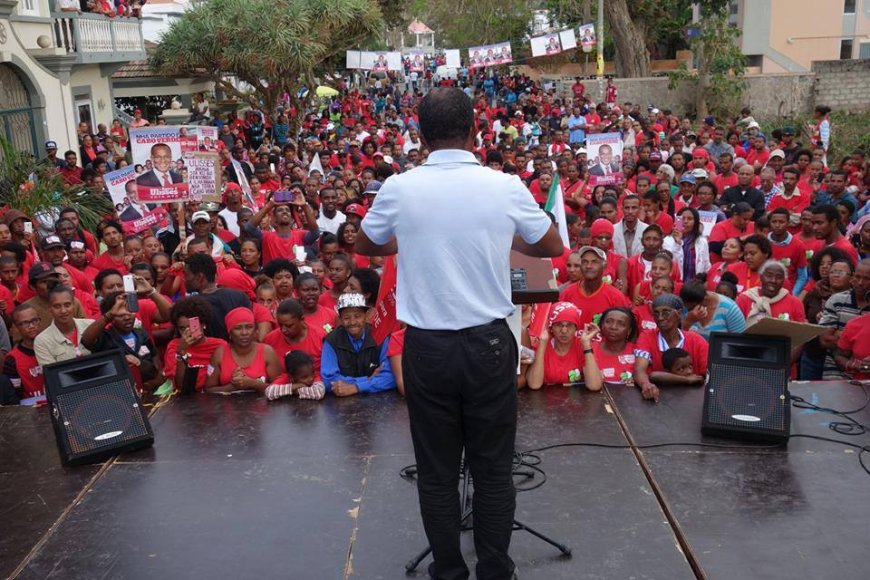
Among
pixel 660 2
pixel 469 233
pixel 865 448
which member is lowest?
pixel 865 448

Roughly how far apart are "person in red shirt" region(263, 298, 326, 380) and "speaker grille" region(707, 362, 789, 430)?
2.66 m

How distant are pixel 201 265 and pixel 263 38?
15.6 metres

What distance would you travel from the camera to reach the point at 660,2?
31172 mm

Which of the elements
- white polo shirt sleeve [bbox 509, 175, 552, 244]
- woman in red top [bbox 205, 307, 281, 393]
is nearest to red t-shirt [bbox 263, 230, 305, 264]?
woman in red top [bbox 205, 307, 281, 393]

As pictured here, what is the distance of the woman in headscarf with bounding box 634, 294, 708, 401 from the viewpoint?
5660mm

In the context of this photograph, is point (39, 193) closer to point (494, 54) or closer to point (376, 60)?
point (376, 60)

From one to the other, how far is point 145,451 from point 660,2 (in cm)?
3020

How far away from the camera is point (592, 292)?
7.01m

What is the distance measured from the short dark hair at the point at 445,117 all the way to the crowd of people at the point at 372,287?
0.21 m

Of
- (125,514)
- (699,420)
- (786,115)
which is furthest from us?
(786,115)

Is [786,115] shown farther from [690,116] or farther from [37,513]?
[37,513]

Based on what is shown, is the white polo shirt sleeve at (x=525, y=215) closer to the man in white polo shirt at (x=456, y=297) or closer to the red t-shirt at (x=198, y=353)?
the man in white polo shirt at (x=456, y=297)

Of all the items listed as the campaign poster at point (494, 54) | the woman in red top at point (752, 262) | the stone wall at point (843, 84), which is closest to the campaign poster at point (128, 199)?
the woman in red top at point (752, 262)

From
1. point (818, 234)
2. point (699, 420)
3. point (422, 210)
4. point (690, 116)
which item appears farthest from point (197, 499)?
point (690, 116)
